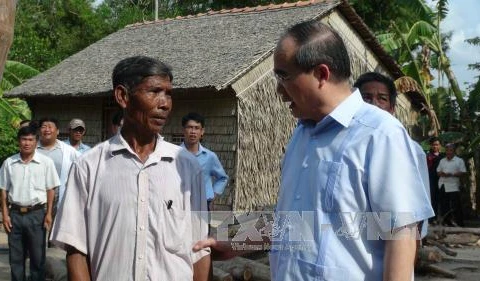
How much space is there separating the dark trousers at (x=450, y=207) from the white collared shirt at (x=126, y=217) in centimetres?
1170

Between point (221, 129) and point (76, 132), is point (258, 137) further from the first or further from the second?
point (76, 132)

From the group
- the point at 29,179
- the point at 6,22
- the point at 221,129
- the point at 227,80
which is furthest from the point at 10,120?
the point at 6,22

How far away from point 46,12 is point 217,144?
21321 millimetres

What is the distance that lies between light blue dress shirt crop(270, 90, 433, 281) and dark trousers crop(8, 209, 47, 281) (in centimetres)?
496

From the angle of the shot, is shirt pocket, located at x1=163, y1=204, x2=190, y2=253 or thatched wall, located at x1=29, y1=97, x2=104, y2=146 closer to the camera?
shirt pocket, located at x1=163, y1=204, x2=190, y2=253

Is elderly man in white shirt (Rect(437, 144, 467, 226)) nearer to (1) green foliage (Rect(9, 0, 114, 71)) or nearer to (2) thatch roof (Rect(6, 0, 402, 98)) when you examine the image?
Result: (2) thatch roof (Rect(6, 0, 402, 98))

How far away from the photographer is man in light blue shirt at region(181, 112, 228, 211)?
22.8 ft

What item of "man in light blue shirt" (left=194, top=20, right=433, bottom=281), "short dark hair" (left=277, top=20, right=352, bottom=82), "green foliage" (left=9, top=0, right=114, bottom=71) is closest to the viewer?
"man in light blue shirt" (left=194, top=20, right=433, bottom=281)

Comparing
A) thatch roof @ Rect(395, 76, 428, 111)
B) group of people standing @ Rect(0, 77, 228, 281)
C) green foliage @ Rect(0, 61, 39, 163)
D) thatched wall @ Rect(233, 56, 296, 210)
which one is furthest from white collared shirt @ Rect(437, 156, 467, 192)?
group of people standing @ Rect(0, 77, 228, 281)

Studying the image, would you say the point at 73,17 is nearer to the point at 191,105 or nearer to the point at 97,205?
the point at 191,105

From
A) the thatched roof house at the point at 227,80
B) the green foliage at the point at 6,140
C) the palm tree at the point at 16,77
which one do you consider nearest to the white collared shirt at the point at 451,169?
A: the thatched roof house at the point at 227,80

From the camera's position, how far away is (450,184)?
43.9 ft

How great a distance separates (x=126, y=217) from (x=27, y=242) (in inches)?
175

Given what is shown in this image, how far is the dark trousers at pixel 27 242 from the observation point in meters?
6.60
